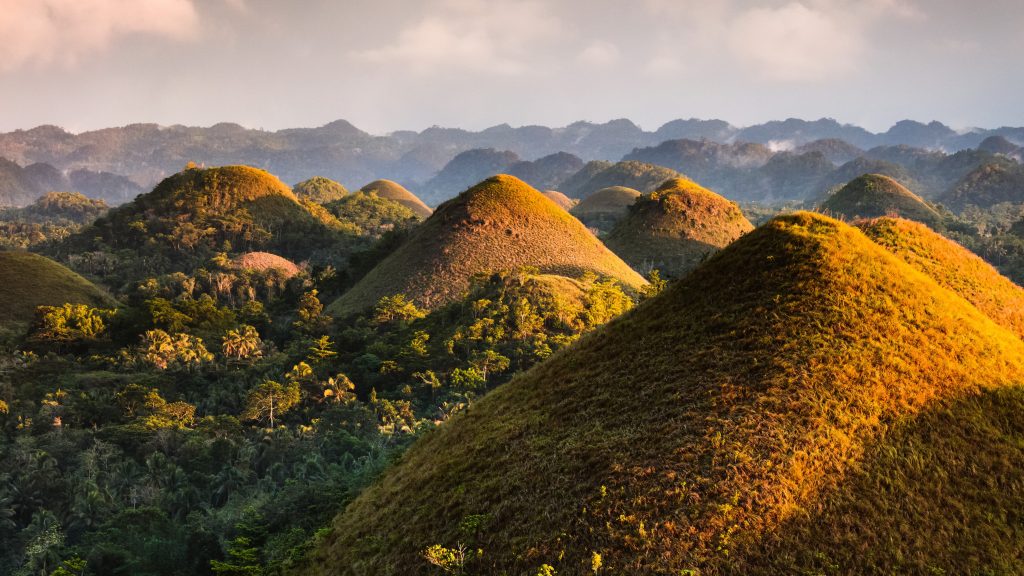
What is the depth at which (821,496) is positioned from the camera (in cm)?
928

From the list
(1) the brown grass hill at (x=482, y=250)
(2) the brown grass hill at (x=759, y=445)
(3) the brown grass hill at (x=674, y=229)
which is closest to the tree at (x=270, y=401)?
(1) the brown grass hill at (x=482, y=250)

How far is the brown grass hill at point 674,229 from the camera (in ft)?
306

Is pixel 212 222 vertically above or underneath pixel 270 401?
above

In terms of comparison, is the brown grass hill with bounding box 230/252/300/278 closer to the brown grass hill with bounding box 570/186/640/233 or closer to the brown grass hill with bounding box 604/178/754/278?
the brown grass hill with bounding box 604/178/754/278

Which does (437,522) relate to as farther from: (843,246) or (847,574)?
(843,246)

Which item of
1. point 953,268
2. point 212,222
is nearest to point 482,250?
point 953,268

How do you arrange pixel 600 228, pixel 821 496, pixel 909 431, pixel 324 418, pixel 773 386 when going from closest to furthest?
1. pixel 821 496
2. pixel 909 431
3. pixel 773 386
4. pixel 324 418
5. pixel 600 228

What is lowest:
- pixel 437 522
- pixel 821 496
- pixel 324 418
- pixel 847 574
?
pixel 324 418

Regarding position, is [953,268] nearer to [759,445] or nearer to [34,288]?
[759,445]

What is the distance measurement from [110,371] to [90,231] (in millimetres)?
81638

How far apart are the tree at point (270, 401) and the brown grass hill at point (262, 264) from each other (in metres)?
50.0

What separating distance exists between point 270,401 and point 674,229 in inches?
3090

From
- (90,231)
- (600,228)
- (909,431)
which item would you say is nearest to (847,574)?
(909,431)

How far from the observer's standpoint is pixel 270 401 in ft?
120
